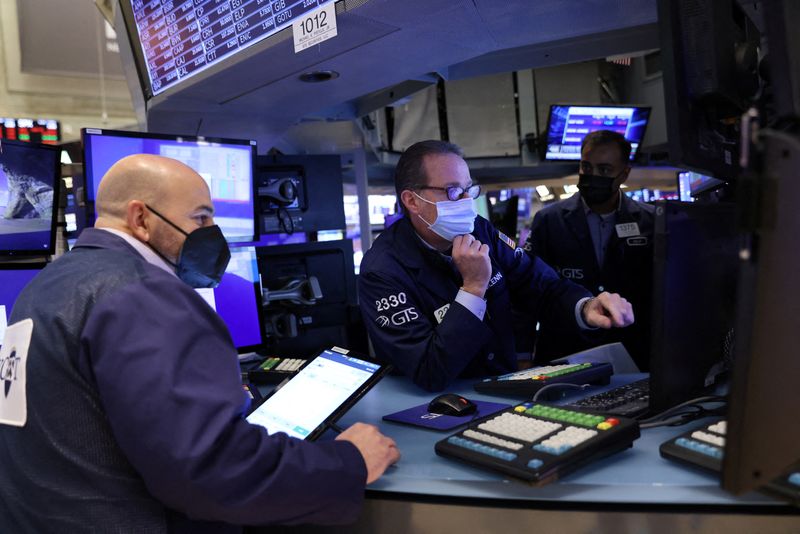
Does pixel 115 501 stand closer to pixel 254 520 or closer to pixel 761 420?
pixel 254 520

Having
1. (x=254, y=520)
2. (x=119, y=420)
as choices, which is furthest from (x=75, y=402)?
(x=254, y=520)

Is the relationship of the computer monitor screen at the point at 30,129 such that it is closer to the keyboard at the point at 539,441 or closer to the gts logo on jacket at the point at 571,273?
the gts logo on jacket at the point at 571,273

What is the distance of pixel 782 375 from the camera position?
0.82 m

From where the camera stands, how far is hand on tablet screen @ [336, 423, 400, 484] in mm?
1098

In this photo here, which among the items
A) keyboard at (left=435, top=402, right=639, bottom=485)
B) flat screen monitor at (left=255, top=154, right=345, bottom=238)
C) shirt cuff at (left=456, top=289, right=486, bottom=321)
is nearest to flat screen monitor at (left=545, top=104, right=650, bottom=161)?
flat screen monitor at (left=255, top=154, right=345, bottom=238)

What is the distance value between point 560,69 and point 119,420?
677 cm

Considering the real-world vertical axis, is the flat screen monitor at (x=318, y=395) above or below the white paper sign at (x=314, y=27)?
below

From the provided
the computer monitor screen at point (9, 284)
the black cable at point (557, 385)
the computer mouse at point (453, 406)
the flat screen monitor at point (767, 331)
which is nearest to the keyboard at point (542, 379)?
the black cable at point (557, 385)

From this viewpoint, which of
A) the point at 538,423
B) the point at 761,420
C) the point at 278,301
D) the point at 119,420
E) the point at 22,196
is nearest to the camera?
the point at 761,420

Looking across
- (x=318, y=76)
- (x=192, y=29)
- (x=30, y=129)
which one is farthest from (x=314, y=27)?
(x=30, y=129)

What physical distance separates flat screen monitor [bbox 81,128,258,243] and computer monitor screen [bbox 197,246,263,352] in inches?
3.2

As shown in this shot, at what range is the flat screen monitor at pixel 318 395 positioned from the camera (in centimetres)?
132

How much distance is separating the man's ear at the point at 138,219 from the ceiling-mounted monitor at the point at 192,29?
82 centimetres

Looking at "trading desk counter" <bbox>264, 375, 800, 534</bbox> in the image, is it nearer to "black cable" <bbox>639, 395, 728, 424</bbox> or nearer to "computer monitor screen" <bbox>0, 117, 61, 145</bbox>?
"black cable" <bbox>639, 395, 728, 424</bbox>
